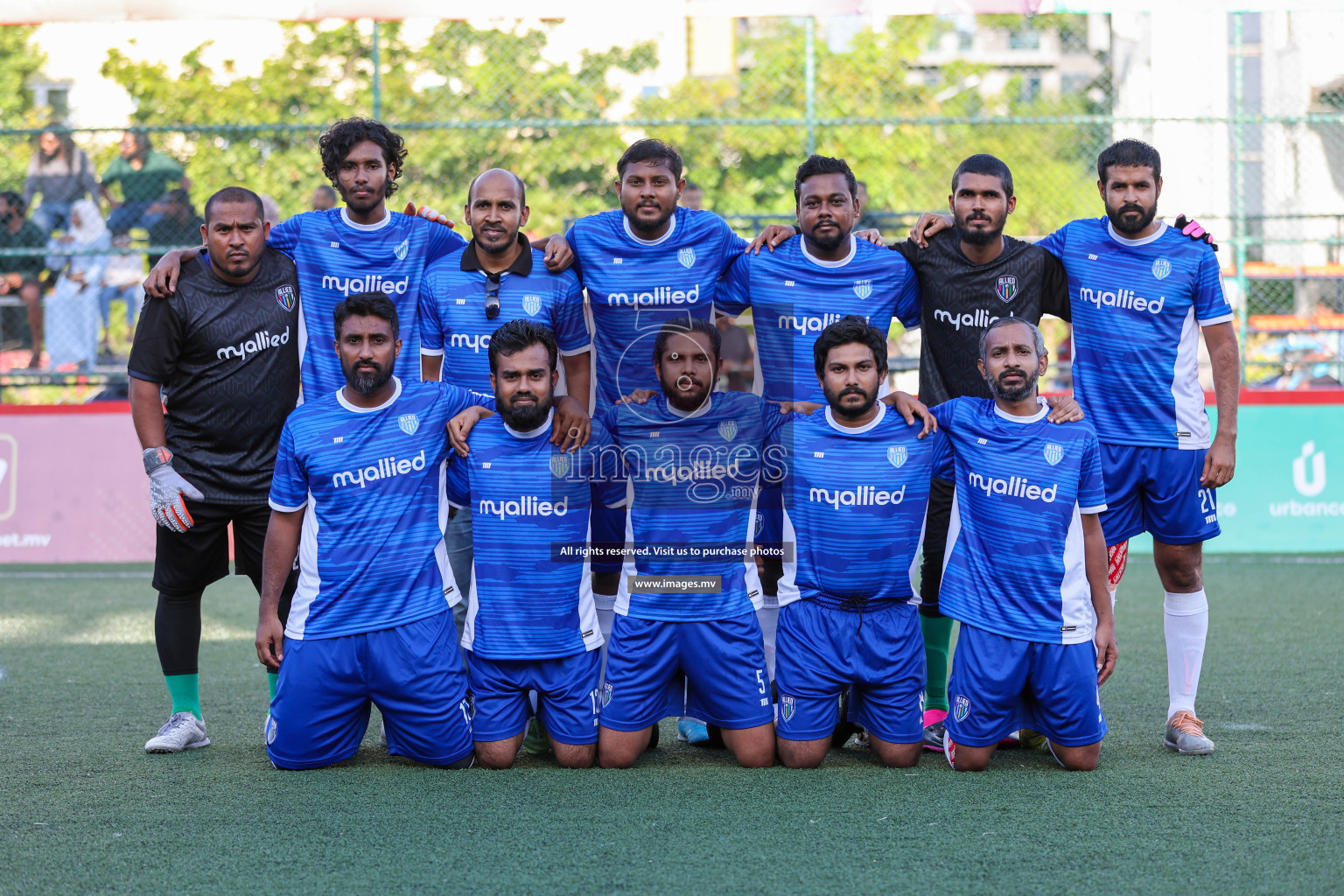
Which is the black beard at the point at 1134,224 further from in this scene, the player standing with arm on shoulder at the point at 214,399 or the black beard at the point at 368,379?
the player standing with arm on shoulder at the point at 214,399

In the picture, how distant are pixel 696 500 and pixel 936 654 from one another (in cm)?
118

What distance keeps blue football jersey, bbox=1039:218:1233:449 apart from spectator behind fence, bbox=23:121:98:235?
345 inches

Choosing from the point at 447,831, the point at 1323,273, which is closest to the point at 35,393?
the point at 447,831

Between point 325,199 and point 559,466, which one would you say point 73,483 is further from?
point 559,466

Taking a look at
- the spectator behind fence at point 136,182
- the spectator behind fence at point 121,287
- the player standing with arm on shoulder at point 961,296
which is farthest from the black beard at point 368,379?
the spectator behind fence at point 136,182

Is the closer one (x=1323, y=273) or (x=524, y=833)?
(x=524, y=833)

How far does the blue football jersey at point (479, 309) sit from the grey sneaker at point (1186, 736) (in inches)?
102

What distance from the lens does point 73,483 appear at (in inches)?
372

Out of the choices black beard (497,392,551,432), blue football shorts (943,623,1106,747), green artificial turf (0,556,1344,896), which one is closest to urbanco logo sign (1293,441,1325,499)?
green artificial turf (0,556,1344,896)

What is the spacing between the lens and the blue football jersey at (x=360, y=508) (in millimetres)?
4340

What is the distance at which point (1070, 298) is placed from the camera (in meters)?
4.86

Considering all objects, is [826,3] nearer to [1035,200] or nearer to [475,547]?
[475,547]

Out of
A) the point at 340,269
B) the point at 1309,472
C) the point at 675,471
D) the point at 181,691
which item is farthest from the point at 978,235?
the point at 1309,472

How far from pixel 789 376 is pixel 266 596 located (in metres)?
2.05
